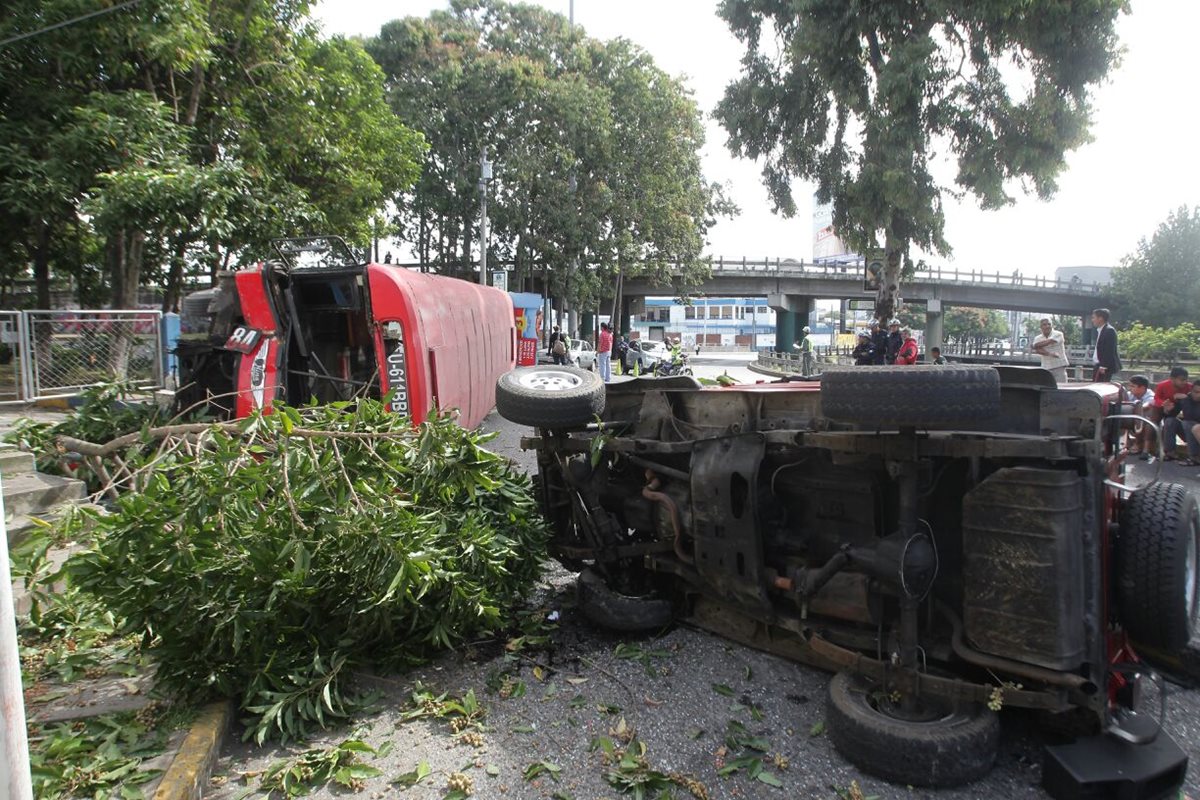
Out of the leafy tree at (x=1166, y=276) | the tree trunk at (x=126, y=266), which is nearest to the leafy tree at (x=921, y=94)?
the tree trunk at (x=126, y=266)

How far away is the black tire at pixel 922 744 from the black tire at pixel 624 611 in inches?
51.9

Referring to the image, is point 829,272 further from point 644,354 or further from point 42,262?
point 42,262

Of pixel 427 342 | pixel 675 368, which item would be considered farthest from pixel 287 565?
pixel 675 368

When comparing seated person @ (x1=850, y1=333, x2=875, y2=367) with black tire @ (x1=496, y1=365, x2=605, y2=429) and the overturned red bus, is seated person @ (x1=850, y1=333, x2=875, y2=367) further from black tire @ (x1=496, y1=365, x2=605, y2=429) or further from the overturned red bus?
black tire @ (x1=496, y1=365, x2=605, y2=429)

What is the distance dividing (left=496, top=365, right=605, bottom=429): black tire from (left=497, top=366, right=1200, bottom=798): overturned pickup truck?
60 cm

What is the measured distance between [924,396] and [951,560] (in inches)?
37.7

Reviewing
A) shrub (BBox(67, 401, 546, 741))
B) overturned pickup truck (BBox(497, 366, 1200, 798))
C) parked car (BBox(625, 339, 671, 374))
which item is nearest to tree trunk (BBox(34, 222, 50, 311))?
shrub (BBox(67, 401, 546, 741))

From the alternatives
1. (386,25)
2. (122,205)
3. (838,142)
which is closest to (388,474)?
(122,205)

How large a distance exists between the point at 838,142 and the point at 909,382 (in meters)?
18.3

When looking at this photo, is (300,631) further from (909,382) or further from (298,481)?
(909,382)

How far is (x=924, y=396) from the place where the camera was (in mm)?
2682

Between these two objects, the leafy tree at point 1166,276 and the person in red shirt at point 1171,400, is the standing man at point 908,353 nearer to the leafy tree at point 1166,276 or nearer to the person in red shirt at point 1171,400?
the person in red shirt at point 1171,400

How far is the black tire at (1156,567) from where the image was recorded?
2.76 meters

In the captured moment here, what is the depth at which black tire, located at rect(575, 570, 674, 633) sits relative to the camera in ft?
13.5
